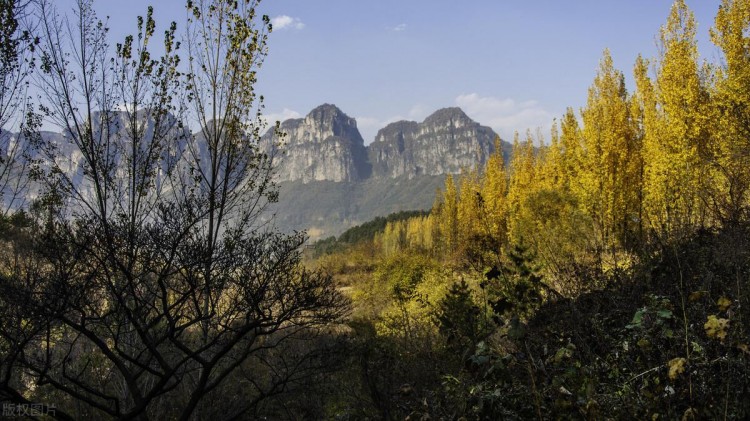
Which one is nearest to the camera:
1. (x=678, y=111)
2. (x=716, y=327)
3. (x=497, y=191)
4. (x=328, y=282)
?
(x=716, y=327)

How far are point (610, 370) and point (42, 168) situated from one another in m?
8.55

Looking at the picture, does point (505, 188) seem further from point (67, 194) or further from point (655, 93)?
point (67, 194)

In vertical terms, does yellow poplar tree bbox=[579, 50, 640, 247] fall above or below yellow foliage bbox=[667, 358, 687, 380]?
above

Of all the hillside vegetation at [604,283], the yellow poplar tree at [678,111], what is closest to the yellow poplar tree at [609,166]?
the hillside vegetation at [604,283]

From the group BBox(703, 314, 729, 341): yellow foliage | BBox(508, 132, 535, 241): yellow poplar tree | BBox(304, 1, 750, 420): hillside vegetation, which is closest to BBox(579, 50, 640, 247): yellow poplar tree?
BBox(304, 1, 750, 420): hillside vegetation

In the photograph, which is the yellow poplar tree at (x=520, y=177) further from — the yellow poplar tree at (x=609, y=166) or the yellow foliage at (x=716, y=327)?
the yellow foliage at (x=716, y=327)

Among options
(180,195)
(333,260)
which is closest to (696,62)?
(180,195)

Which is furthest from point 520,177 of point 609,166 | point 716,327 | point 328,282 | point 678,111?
point 716,327

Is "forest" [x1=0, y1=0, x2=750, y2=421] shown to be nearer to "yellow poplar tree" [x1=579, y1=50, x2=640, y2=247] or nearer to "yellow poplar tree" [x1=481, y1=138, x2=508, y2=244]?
"yellow poplar tree" [x1=579, y1=50, x2=640, y2=247]

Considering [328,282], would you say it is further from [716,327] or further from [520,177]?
[520,177]

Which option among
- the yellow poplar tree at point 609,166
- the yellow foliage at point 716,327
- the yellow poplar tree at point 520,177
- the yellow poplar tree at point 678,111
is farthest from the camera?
the yellow poplar tree at point 520,177

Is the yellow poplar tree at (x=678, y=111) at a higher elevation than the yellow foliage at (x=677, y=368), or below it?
higher

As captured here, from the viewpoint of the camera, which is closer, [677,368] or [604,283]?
[677,368]

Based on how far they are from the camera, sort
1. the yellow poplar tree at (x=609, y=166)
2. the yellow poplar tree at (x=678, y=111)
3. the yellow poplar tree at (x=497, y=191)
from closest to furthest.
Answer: the yellow poplar tree at (x=678, y=111) < the yellow poplar tree at (x=609, y=166) < the yellow poplar tree at (x=497, y=191)
